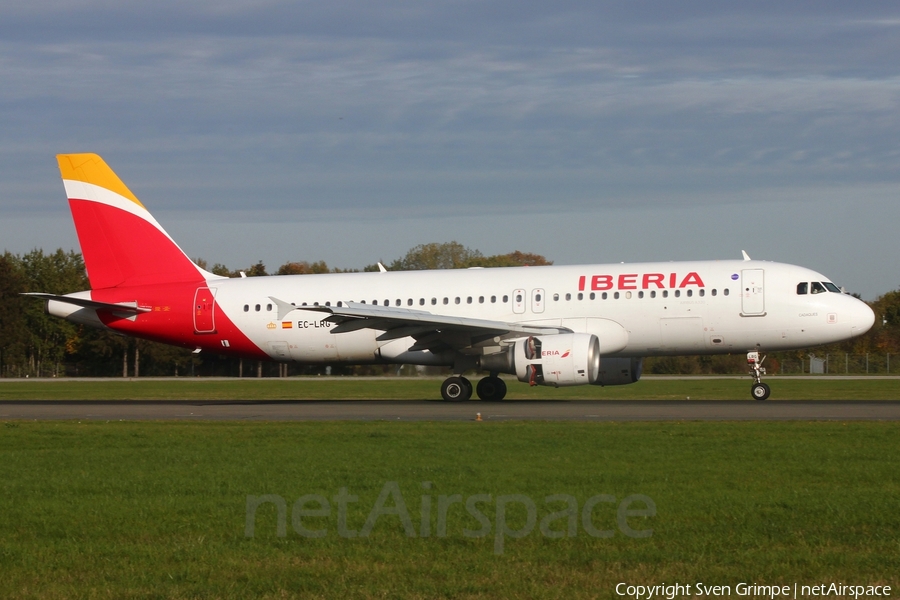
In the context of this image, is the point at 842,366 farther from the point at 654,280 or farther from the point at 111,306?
the point at 111,306

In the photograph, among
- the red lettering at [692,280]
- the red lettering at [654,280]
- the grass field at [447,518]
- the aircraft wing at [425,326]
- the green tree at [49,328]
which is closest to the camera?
the grass field at [447,518]

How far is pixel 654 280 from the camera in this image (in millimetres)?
25750

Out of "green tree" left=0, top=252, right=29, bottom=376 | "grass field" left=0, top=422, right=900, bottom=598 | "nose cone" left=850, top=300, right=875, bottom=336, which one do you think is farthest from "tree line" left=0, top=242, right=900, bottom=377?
"grass field" left=0, top=422, right=900, bottom=598

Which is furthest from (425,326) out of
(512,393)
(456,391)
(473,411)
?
(512,393)

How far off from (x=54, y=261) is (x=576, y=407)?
271 feet

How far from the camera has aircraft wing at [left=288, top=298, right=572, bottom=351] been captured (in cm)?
2486

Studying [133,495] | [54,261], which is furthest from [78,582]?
[54,261]

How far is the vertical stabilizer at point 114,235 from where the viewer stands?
97.2 ft

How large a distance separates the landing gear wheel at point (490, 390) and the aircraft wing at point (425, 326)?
68.9 inches

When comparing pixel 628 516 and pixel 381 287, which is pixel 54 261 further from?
pixel 628 516

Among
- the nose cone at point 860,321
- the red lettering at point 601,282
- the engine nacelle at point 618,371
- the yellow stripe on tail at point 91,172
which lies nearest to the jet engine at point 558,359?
the red lettering at point 601,282

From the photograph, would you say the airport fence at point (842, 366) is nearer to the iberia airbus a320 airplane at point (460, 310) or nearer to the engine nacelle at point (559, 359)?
the iberia airbus a320 airplane at point (460, 310)

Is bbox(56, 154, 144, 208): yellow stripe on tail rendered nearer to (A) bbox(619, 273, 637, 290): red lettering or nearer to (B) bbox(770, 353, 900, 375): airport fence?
(A) bbox(619, 273, 637, 290): red lettering

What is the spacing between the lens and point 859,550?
7.19 m
